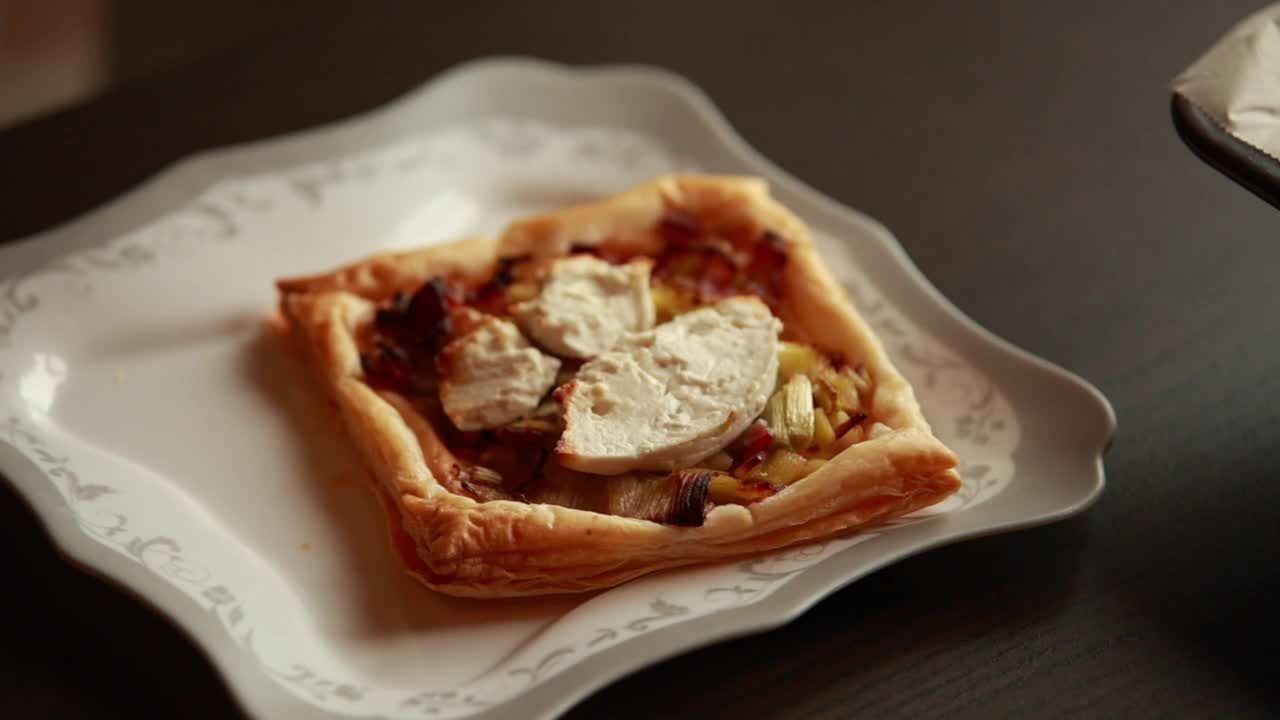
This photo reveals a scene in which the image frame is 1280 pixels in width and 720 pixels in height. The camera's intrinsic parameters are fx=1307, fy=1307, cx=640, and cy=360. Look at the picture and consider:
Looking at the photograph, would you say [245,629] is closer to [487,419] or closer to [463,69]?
[487,419]

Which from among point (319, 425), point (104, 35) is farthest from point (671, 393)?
point (104, 35)

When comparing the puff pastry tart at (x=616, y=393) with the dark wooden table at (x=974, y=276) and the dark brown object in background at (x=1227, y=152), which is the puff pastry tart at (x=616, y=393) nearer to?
the dark wooden table at (x=974, y=276)

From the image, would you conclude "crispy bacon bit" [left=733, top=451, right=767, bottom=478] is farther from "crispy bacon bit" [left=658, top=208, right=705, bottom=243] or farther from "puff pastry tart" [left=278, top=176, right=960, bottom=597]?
"crispy bacon bit" [left=658, top=208, right=705, bottom=243]

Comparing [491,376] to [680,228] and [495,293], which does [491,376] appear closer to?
[495,293]

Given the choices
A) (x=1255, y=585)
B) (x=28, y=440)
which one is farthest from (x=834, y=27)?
(x=28, y=440)

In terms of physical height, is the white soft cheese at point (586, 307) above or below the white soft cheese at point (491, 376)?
above

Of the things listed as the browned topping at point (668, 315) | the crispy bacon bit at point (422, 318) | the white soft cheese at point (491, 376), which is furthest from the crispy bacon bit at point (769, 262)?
the crispy bacon bit at point (422, 318)

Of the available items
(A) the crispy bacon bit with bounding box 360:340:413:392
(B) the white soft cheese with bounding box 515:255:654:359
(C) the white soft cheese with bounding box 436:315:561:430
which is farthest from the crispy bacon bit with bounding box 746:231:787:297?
(A) the crispy bacon bit with bounding box 360:340:413:392
